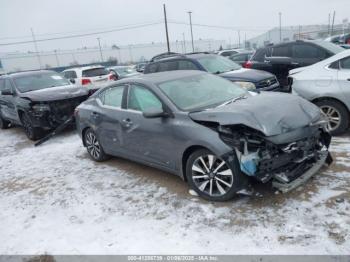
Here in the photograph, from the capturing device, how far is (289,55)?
9.31m

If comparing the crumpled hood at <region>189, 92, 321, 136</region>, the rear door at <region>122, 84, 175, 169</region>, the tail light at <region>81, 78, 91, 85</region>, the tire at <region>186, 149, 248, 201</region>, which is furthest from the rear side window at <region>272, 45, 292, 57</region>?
the tail light at <region>81, 78, 91, 85</region>

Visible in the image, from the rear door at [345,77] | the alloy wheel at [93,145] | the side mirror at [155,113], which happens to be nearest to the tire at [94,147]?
the alloy wheel at [93,145]

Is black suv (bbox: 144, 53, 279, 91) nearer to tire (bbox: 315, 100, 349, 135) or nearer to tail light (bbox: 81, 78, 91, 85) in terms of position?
tire (bbox: 315, 100, 349, 135)

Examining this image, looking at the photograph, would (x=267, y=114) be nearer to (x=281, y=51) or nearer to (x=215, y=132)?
(x=215, y=132)

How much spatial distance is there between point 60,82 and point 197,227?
7.54 metres

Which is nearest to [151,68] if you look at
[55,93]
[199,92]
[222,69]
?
[222,69]

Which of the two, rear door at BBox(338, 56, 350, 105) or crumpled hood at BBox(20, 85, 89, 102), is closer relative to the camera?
rear door at BBox(338, 56, 350, 105)

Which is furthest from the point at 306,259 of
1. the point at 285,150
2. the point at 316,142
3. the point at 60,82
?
the point at 60,82

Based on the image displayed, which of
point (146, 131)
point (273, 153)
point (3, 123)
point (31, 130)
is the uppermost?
point (146, 131)

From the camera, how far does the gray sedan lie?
369 cm

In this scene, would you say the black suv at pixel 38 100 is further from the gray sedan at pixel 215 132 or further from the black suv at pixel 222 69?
the gray sedan at pixel 215 132

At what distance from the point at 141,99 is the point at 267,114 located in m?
1.99

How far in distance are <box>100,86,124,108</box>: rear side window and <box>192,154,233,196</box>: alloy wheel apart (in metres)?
1.96

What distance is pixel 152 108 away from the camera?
176 inches
